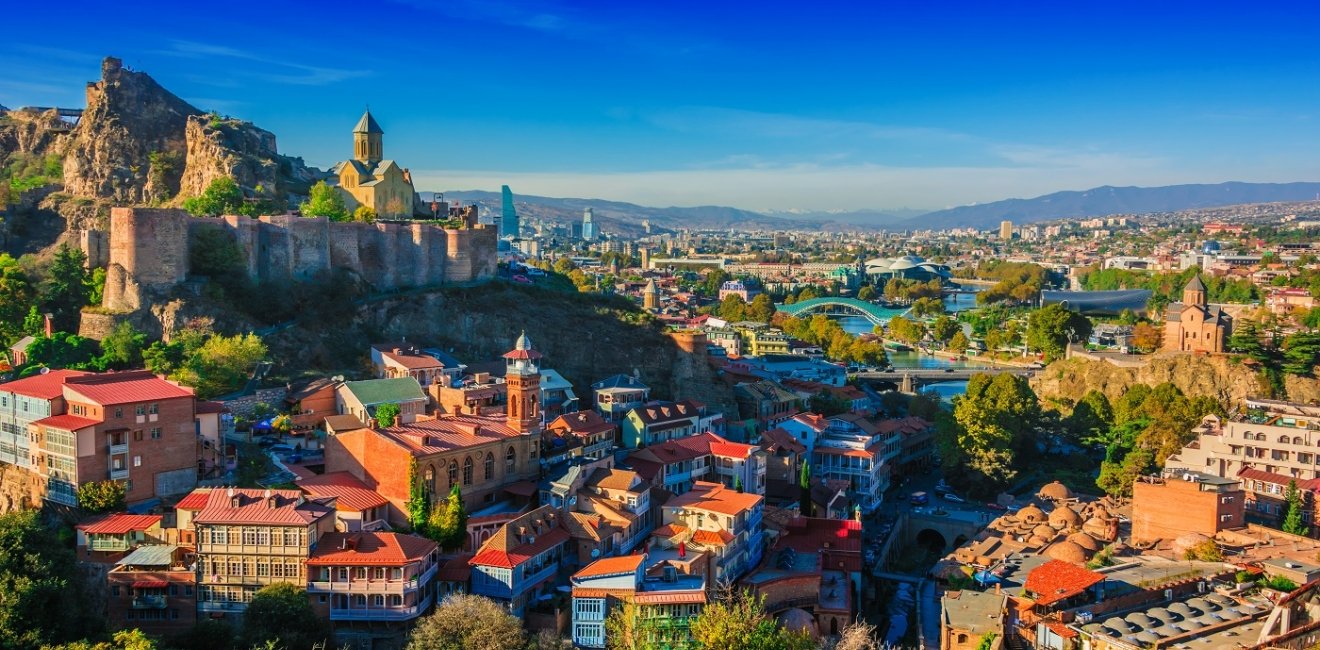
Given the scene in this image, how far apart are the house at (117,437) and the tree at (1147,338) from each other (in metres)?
37.1

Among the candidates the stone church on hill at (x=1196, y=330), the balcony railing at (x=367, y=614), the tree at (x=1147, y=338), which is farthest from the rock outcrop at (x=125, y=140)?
the tree at (x=1147, y=338)

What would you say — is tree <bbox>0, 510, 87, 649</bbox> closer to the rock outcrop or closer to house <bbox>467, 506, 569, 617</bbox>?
house <bbox>467, 506, 569, 617</bbox>

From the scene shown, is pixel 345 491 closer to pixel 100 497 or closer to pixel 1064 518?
pixel 100 497

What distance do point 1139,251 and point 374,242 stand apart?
127 metres

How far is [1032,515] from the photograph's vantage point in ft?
89.4

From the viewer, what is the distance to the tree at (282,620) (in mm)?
16797

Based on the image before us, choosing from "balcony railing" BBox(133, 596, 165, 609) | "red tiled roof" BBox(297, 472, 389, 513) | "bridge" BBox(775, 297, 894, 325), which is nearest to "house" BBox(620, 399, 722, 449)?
"red tiled roof" BBox(297, 472, 389, 513)

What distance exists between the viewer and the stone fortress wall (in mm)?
26984

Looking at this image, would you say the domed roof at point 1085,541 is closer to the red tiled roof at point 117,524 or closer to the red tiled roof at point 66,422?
the red tiled roof at point 117,524

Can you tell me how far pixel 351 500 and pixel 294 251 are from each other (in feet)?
40.6

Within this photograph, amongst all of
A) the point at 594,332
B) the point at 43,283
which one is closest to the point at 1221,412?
the point at 594,332

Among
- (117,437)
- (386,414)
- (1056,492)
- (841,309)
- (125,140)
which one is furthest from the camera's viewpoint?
(841,309)

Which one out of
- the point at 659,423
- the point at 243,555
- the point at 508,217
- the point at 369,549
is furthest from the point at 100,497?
the point at 508,217

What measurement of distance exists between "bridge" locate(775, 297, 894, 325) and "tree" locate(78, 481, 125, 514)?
6275 centimetres
